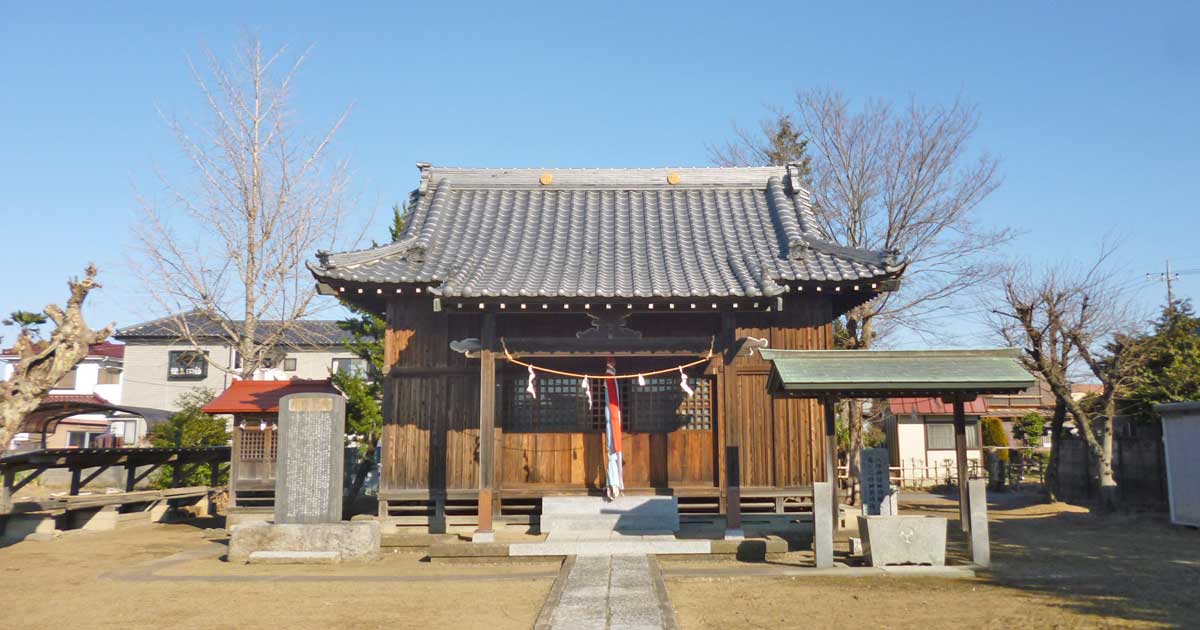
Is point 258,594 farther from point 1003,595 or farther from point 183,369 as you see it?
point 183,369

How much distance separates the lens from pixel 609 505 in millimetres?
14039

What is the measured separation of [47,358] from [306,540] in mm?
5267

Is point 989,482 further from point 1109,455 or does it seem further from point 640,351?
point 640,351

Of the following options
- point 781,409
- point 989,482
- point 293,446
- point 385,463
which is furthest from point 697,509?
point 989,482

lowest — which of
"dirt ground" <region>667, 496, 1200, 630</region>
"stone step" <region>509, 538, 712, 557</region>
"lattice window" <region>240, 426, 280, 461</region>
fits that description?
"dirt ground" <region>667, 496, 1200, 630</region>

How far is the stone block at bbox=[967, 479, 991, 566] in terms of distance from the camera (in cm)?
1120

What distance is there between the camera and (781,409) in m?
14.7

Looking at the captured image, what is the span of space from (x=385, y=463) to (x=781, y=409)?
7.34 meters

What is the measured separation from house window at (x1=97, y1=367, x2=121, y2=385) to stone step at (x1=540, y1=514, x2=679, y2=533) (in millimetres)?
38356

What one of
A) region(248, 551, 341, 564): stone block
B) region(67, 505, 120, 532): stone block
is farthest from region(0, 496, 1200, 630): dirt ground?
region(67, 505, 120, 532): stone block

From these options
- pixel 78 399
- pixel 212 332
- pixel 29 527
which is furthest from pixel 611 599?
pixel 212 332

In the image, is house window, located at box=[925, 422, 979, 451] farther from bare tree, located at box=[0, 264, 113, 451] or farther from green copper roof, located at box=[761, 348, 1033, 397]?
bare tree, located at box=[0, 264, 113, 451]

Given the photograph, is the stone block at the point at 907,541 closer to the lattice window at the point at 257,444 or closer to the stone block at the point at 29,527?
the lattice window at the point at 257,444

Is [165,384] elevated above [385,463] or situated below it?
above
